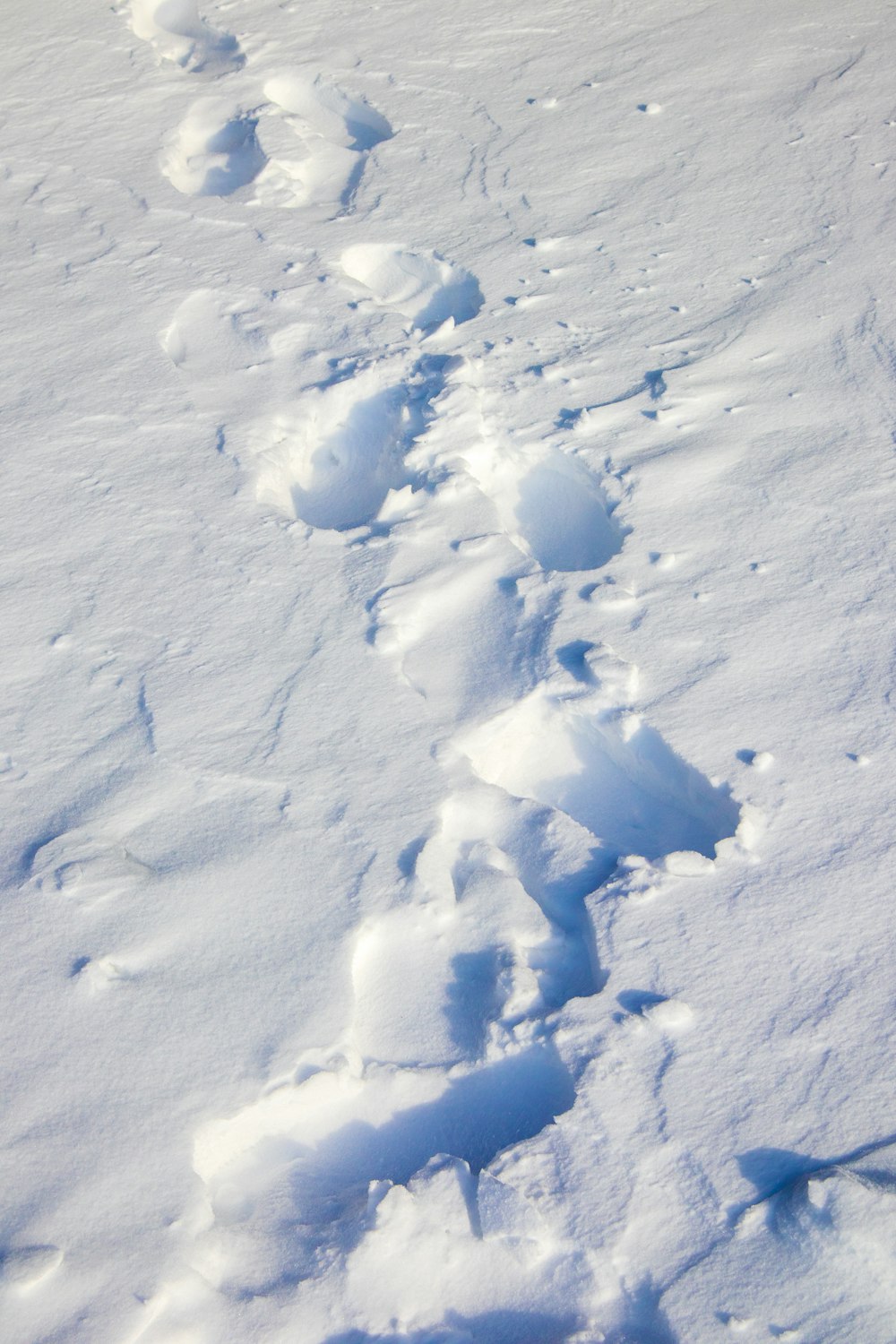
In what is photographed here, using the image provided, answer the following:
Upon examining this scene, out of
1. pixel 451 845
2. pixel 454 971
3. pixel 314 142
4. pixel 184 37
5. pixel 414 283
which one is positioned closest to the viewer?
pixel 454 971

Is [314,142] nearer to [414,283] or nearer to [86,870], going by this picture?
[414,283]

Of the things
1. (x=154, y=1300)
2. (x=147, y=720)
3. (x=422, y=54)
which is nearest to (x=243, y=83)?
(x=422, y=54)

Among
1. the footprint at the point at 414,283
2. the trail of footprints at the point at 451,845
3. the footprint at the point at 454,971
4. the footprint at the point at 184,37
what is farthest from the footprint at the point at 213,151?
the footprint at the point at 454,971

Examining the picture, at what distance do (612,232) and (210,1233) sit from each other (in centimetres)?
237

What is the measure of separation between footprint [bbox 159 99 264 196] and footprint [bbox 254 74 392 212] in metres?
0.07

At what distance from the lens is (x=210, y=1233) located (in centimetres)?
131

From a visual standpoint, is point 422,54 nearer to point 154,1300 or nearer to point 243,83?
point 243,83

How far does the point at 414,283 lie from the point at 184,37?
1820 millimetres

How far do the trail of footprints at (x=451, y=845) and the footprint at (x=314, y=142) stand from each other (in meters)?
0.55

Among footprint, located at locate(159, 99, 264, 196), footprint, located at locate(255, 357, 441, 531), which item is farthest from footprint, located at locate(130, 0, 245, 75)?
footprint, located at locate(255, 357, 441, 531)

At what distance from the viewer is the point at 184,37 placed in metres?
3.79

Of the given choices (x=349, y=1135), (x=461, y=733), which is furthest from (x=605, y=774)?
(x=349, y=1135)

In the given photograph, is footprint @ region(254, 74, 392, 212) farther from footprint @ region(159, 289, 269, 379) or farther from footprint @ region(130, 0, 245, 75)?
footprint @ region(159, 289, 269, 379)

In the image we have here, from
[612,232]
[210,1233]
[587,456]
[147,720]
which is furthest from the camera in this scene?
[612,232]
